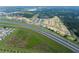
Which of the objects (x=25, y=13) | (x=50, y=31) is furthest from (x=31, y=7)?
(x=50, y=31)

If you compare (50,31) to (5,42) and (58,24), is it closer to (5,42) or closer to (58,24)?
(58,24)

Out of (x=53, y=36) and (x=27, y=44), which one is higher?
(x=53, y=36)

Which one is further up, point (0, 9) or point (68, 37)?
point (0, 9)
